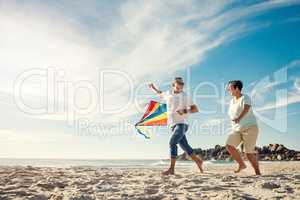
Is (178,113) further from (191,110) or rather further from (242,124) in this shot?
(242,124)

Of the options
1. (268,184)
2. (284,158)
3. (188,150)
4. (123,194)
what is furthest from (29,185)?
(284,158)

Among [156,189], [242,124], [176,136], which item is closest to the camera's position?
[156,189]

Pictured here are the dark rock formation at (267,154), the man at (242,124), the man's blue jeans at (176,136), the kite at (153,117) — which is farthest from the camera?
the dark rock formation at (267,154)

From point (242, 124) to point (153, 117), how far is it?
223cm

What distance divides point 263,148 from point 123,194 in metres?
21.3

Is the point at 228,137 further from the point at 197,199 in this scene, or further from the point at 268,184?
the point at 197,199

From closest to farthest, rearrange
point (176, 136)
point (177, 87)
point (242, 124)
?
point (242, 124) → point (176, 136) → point (177, 87)

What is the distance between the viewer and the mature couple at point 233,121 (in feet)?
20.4

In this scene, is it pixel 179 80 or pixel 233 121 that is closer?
pixel 233 121

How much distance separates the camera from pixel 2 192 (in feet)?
14.8

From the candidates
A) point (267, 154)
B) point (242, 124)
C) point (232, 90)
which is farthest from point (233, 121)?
point (267, 154)

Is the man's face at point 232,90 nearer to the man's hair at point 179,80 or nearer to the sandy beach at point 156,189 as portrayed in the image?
the man's hair at point 179,80

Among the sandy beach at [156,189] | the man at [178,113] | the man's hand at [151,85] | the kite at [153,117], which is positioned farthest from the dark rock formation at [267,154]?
the sandy beach at [156,189]

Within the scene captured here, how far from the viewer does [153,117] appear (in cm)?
776
